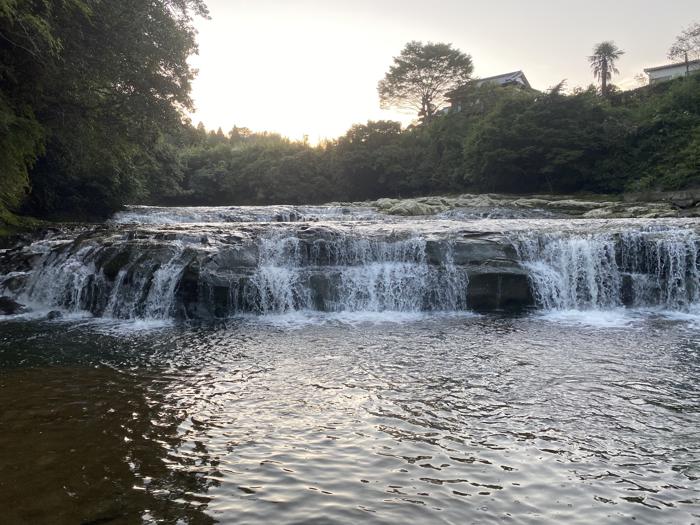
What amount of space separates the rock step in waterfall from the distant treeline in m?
5.99

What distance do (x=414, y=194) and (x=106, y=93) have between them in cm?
3525

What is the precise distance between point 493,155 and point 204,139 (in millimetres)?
20465

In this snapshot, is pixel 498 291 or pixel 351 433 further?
pixel 498 291

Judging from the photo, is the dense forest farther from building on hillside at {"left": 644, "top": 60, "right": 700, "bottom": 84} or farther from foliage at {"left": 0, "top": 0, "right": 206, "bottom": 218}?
building on hillside at {"left": 644, "top": 60, "right": 700, "bottom": 84}

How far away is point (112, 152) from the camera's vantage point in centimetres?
1570

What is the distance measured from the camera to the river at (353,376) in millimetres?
3924

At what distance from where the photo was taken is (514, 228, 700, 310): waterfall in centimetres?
1312

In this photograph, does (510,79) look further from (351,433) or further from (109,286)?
(351,433)

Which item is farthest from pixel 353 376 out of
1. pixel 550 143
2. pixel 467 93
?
pixel 467 93

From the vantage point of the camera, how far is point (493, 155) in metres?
36.5

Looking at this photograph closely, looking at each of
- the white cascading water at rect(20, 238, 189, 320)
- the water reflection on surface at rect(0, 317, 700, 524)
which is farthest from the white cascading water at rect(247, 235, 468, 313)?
the water reflection on surface at rect(0, 317, 700, 524)

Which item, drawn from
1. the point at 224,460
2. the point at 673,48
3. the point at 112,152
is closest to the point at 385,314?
the point at 224,460

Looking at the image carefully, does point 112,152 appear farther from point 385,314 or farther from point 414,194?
point 414,194

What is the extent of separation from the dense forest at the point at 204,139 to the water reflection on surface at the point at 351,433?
680cm
